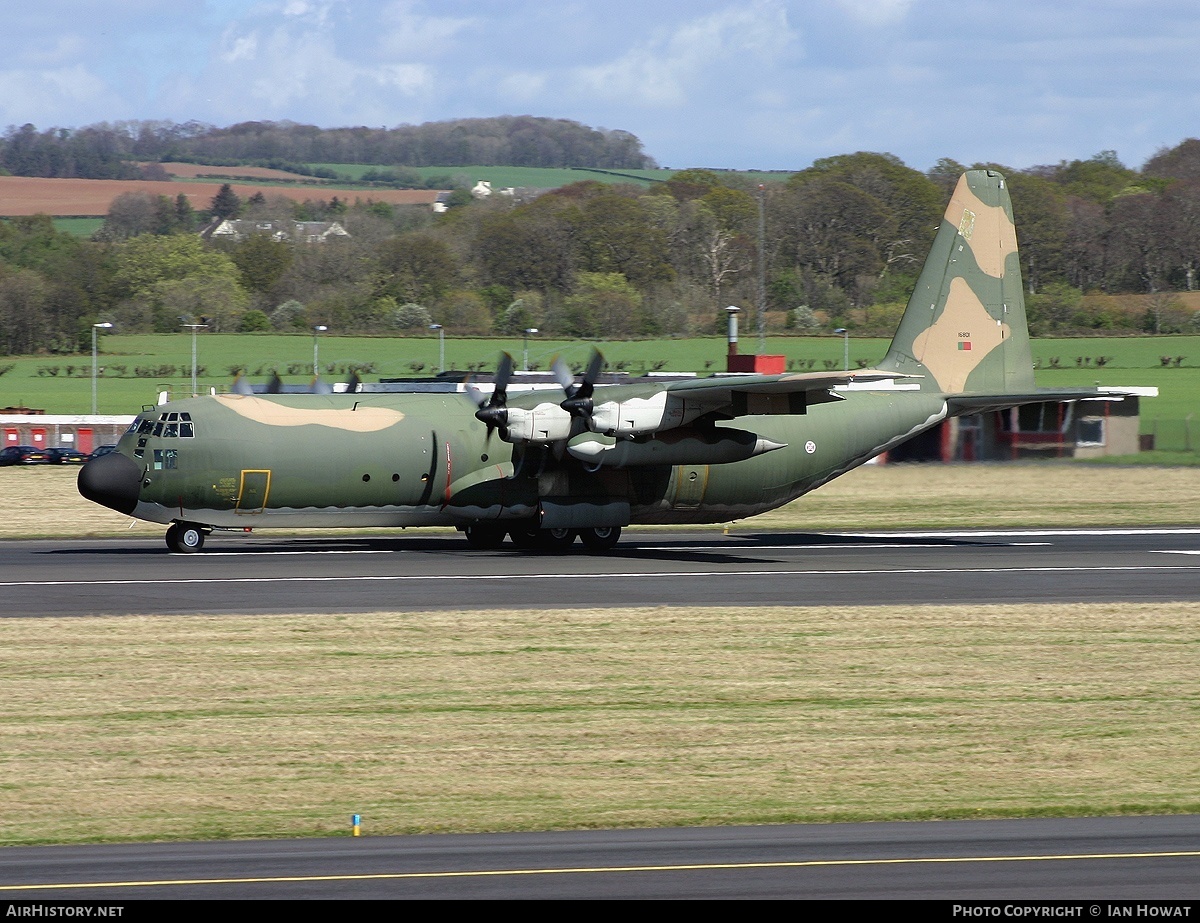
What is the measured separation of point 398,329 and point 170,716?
3516 inches

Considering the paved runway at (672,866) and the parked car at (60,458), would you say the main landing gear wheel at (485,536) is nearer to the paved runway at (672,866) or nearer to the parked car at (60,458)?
the paved runway at (672,866)

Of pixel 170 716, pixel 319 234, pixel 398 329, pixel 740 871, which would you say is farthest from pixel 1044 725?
pixel 319 234

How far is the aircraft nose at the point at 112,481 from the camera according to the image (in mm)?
28969

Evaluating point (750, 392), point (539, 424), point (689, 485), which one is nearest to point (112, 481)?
point (539, 424)

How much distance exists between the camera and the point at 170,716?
53.1 ft

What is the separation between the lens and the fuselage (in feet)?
97.2

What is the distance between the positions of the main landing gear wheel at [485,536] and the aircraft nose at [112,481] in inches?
301

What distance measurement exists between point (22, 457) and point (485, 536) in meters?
41.2

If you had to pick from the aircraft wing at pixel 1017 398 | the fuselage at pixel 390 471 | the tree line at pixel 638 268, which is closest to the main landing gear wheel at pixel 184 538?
the fuselage at pixel 390 471

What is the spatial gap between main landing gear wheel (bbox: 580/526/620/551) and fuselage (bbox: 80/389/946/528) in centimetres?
62

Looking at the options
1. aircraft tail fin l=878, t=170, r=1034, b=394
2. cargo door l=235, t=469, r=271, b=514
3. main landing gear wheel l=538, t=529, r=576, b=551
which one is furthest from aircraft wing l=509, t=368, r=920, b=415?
cargo door l=235, t=469, r=271, b=514

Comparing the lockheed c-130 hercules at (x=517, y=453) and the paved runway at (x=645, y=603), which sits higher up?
the lockheed c-130 hercules at (x=517, y=453)

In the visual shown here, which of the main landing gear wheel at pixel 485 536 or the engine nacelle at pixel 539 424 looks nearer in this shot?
the engine nacelle at pixel 539 424
